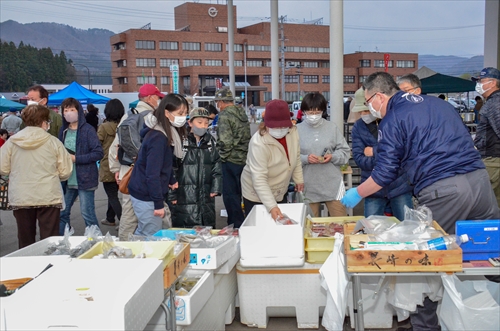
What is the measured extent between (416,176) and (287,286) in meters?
1.33

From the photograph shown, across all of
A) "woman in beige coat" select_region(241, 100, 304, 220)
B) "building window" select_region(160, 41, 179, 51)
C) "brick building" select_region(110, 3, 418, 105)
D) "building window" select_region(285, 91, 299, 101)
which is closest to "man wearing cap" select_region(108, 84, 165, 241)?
"woman in beige coat" select_region(241, 100, 304, 220)

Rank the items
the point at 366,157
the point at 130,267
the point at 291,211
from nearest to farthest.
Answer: the point at 130,267
the point at 291,211
the point at 366,157

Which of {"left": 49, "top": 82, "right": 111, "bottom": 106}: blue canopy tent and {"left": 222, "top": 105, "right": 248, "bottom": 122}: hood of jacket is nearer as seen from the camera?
{"left": 222, "top": 105, "right": 248, "bottom": 122}: hood of jacket

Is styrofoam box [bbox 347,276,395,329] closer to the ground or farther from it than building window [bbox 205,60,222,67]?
closer to the ground

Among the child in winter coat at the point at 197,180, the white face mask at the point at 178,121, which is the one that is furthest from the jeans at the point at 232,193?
the white face mask at the point at 178,121

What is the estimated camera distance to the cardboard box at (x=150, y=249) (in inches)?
116

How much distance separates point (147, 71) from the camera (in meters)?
76.4

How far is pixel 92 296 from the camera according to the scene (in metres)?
2.34

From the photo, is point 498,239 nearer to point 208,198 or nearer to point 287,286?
point 287,286

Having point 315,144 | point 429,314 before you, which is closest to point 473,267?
point 429,314

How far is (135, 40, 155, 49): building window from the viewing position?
7550 centimetres

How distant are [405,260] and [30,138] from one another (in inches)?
147

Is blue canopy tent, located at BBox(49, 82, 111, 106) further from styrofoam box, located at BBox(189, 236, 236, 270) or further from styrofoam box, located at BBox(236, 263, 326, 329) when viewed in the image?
styrofoam box, located at BBox(189, 236, 236, 270)

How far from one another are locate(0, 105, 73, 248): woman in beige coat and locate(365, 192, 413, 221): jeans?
3.09m
